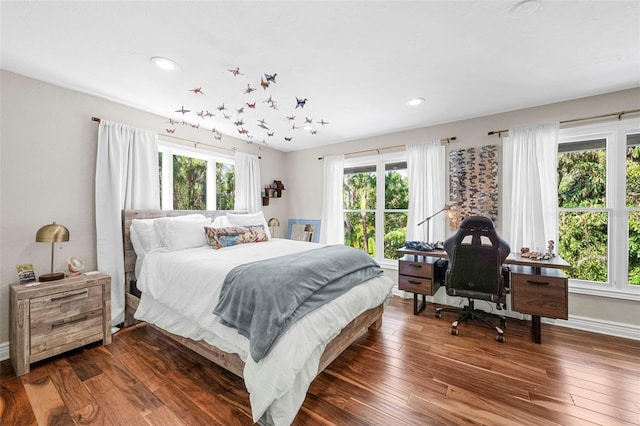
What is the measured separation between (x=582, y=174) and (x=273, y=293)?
3.53 m

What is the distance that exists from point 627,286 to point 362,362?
2.82 meters

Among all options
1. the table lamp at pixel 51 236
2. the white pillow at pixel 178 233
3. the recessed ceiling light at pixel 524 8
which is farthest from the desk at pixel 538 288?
the table lamp at pixel 51 236

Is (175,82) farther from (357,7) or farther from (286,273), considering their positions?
(286,273)

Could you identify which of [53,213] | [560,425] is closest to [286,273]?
[560,425]

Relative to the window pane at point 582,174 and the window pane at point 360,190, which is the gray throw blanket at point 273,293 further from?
the window pane at point 582,174

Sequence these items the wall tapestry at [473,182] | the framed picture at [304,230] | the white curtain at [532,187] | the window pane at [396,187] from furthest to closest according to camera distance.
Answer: the framed picture at [304,230] → the window pane at [396,187] → the wall tapestry at [473,182] → the white curtain at [532,187]

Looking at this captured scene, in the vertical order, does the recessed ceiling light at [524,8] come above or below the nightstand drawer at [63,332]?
above

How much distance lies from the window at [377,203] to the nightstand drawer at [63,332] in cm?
333

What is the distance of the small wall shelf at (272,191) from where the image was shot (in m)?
4.67

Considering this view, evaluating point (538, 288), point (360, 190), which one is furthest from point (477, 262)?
point (360, 190)

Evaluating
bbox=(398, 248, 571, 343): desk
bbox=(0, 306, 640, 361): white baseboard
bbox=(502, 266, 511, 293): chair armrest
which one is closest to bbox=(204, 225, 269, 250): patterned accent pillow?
bbox=(398, 248, 571, 343): desk

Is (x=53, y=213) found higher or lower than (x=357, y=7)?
lower

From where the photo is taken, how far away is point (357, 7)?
1518 mm

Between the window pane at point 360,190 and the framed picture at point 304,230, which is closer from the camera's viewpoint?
the window pane at point 360,190
